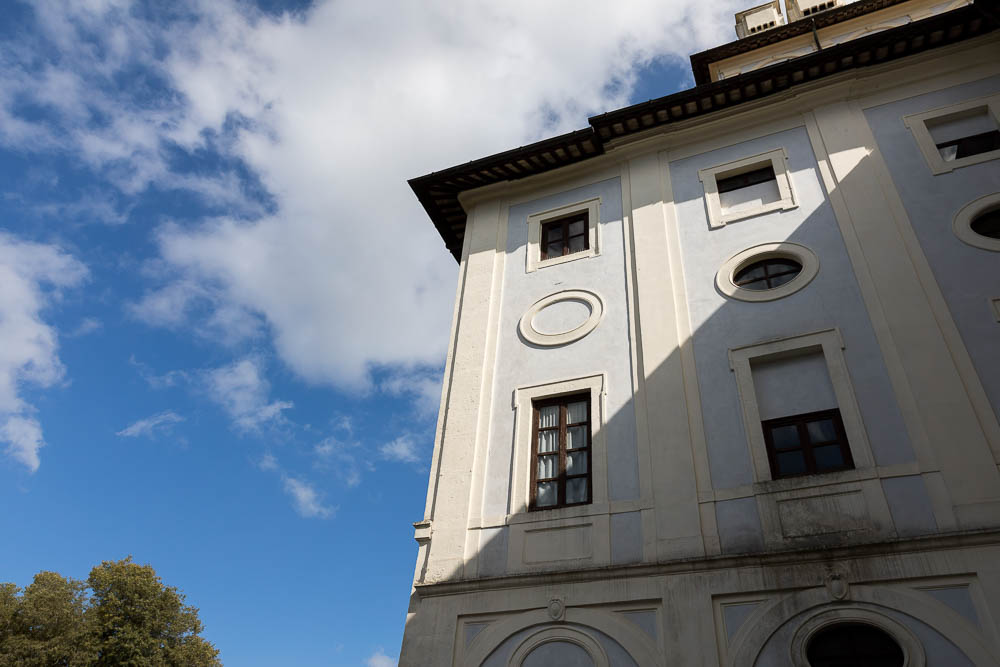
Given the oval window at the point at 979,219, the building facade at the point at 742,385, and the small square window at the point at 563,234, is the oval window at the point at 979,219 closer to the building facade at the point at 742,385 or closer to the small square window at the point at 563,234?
the building facade at the point at 742,385

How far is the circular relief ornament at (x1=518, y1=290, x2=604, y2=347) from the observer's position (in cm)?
1118

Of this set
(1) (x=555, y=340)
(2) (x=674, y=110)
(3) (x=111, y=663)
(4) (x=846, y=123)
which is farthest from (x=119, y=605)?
(4) (x=846, y=123)

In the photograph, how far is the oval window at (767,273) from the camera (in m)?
10.3

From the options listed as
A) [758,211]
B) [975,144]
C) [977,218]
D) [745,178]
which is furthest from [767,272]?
[975,144]

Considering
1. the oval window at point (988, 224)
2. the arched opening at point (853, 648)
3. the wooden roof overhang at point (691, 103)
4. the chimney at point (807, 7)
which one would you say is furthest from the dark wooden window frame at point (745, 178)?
the chimney at point (807, 7)

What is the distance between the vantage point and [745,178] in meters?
12.2

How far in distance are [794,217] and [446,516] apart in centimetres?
722

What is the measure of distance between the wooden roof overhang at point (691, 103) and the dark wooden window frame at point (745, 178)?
161 cm

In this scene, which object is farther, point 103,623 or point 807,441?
point 103,623

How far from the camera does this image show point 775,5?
19109mm

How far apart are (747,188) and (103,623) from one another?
22.3 metres

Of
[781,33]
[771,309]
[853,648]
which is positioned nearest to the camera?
[853,648]

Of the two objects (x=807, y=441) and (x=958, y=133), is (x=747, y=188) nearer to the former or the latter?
(x=958, y=133)

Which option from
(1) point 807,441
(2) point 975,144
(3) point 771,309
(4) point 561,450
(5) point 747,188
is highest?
(5) point 747,188
